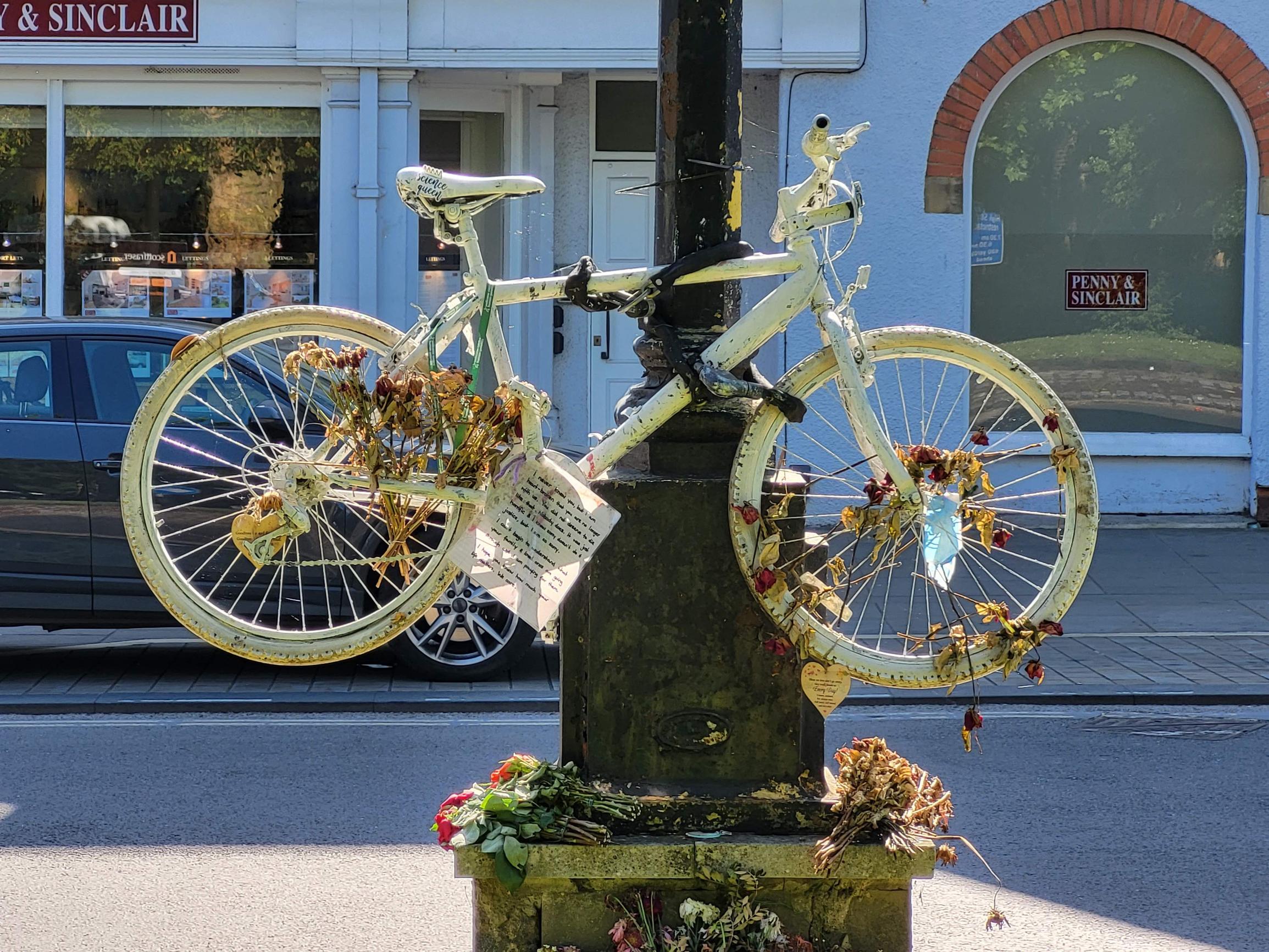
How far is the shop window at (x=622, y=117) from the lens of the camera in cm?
1345

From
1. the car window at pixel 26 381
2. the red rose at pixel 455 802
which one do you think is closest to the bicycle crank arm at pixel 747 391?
the red rose at pixel 455 802

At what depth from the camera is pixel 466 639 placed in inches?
319

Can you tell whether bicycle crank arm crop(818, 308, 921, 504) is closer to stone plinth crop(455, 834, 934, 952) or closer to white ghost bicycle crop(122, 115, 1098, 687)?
white ghost bicycle crop(122, 115, 1098, 687)

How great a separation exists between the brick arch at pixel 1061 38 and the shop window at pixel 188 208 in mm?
4812

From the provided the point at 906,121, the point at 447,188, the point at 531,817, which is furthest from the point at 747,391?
the point at 906,121

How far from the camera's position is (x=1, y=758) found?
6711 mm

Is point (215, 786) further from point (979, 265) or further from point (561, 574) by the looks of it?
point (979, 265)

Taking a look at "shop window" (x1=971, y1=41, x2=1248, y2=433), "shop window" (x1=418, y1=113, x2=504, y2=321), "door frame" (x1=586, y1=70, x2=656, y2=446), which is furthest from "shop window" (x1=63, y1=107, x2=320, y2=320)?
"shop window" (x1=971, y1=41, x2=1248, y2=433)

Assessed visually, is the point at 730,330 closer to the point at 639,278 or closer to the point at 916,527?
the point at 639,278

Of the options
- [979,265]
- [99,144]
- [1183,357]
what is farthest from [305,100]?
[1183,357]

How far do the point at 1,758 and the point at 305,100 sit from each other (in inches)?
286

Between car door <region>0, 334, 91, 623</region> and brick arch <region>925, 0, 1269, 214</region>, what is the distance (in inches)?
281

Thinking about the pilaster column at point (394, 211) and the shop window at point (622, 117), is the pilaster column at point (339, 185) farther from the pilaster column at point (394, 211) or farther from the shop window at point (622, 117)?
the shop window at point (622, 117)

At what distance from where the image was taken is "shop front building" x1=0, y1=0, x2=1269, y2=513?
40.7 feet
